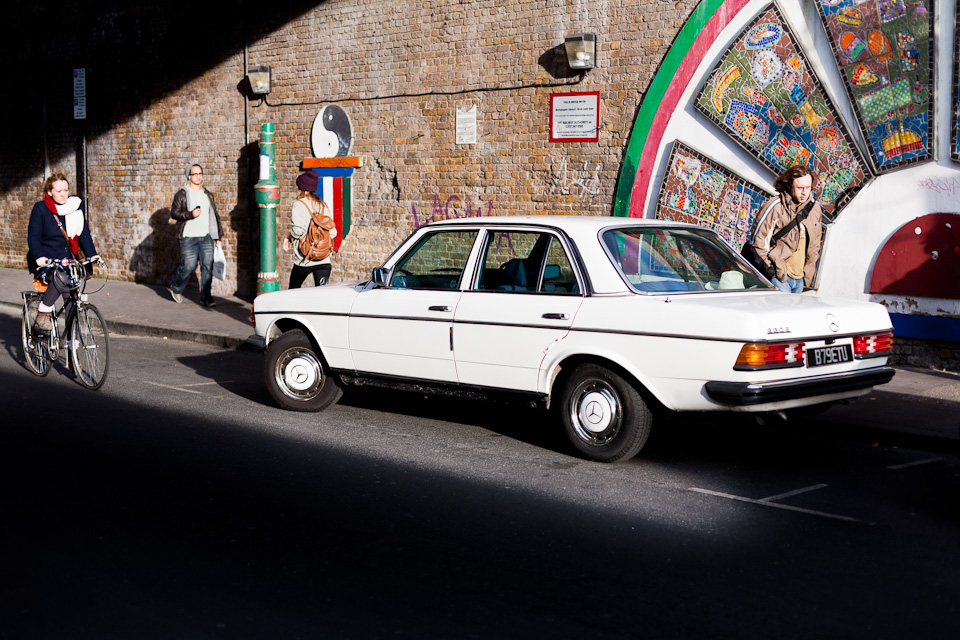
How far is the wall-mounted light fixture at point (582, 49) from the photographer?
12062 millimetres

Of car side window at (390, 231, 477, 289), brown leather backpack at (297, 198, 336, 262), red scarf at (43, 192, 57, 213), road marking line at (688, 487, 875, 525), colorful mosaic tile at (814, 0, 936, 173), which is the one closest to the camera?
road marking line at (688, 487, 875, 525)

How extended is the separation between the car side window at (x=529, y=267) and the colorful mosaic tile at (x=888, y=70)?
4522 mm

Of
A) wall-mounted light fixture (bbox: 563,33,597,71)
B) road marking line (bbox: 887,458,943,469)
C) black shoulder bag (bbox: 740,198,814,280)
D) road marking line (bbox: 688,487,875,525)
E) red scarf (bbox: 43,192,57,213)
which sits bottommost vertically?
road marking line (bbox: 688,487,875,525)

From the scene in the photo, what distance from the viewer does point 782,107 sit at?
10891mm

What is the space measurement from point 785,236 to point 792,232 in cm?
6

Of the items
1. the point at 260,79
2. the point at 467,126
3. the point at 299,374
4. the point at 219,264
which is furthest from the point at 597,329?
the point at 219,264

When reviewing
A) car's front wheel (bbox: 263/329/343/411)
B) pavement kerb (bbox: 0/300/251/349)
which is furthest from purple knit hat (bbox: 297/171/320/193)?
car's front wheel (bbox: 263/329/343/411)

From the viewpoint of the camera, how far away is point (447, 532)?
5145mm

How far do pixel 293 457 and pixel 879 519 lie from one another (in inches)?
133

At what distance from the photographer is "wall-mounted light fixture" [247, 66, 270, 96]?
51.7ft

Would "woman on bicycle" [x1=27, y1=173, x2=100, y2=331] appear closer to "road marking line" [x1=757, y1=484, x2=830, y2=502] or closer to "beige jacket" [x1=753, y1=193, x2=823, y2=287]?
"beige jacket" [x1=753, y1=193, x2=823, y2=287]

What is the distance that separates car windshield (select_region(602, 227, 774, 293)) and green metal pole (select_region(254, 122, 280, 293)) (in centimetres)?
726

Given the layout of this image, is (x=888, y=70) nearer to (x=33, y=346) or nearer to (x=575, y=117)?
(x=575, y=117)

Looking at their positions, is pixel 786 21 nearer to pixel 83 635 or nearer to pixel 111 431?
pixel 111 431
